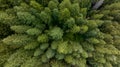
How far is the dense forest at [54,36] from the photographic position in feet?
8.80

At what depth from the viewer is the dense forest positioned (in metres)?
2.68

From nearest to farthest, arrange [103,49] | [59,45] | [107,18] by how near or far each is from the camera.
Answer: [59,45]
[103,49]
[107,18]

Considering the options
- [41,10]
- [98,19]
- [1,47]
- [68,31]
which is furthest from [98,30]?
[1,47]

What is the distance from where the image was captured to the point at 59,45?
8.70 ft

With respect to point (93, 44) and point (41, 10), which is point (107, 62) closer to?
point (93, 44)

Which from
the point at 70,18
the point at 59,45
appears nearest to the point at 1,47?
the point at 59,45

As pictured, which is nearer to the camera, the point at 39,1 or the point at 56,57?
the point at 56,57

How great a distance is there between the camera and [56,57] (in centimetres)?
274

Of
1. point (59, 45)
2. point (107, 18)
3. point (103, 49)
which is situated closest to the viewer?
point (59, 45)

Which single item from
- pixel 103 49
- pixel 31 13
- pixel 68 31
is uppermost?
pixel 31 13

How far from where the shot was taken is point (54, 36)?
2.60m

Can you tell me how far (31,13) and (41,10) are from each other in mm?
145

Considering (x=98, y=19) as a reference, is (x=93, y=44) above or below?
below

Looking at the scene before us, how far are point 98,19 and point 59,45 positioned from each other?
2.41 feet
